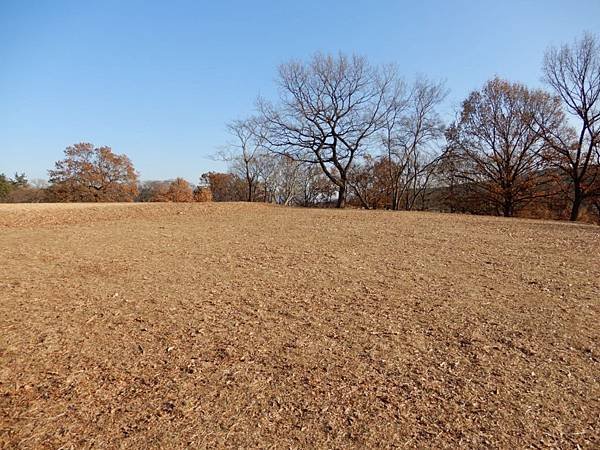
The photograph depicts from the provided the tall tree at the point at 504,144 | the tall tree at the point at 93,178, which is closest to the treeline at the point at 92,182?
the tall tree at the point at 93,178

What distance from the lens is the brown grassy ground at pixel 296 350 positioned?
1828 mm

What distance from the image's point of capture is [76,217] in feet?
33.5

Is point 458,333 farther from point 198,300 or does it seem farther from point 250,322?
point 198,300

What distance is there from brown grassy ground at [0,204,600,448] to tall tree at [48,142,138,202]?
2645 centimetres

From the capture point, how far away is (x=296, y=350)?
2.67 m

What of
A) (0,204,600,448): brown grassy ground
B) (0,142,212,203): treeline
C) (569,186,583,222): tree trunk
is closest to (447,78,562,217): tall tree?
(569,186,583,222): tree trunk

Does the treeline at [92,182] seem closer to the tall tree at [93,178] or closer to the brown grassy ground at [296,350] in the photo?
the tall tree at [93,178]

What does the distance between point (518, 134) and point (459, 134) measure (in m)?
2.93

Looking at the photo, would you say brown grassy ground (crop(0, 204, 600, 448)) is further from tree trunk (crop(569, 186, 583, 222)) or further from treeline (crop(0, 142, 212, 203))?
treeline (crop(0, 142, 212, 203))

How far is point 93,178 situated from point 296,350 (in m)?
32.1

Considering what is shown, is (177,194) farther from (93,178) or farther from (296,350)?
(296,350)

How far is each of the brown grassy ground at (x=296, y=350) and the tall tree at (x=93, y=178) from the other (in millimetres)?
26446

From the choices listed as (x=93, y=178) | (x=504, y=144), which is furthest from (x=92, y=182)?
(x=504, y=144)

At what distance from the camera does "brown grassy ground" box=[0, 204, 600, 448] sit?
183cm
